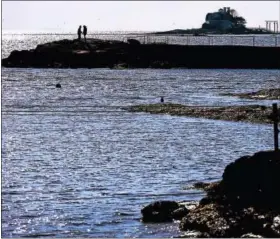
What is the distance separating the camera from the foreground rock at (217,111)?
223 feet

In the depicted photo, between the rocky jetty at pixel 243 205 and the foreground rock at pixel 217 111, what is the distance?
112 feet

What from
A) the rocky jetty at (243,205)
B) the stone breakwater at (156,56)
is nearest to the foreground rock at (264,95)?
the stone breakwater at (156,56)

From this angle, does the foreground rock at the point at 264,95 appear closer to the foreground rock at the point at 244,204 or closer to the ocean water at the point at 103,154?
the ocean water at the point at 103,154

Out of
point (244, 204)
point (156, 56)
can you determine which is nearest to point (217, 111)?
point (244, 204)

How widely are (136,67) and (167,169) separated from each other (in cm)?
10353

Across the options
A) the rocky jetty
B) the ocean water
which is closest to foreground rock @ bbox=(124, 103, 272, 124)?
the ocean water

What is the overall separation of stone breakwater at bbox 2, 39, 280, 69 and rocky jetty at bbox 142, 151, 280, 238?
371 ft

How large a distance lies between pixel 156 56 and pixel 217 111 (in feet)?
245

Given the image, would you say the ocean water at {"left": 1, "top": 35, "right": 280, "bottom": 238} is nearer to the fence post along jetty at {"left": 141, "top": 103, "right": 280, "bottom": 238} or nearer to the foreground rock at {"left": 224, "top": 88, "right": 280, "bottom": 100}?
the fence post along jetty at {"left": 141, "top": 103, "right": 280, "bottom": 238}

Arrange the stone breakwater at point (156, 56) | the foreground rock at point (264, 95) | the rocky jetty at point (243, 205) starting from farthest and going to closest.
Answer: the stone breakwater at point (156, 56) < the foreground rock at point (264, 95) < the rocky jetty at point (243, 205)

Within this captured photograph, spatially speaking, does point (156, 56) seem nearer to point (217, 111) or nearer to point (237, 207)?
point (217, 111)

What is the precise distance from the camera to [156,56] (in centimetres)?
14750

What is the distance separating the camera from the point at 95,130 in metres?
64.6

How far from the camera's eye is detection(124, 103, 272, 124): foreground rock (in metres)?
68.1
